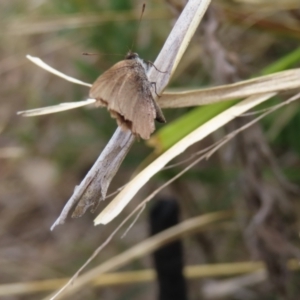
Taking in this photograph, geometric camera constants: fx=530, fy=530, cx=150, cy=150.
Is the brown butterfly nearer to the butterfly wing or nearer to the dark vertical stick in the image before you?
the butterfly wing

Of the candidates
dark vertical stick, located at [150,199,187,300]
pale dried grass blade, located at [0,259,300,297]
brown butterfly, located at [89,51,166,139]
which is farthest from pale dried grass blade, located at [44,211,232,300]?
brown butterfly, located at [89,51,166,139]

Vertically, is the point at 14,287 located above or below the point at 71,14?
below

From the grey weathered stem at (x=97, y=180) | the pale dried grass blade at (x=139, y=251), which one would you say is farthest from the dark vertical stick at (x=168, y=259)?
the grey weathered stem at (x=97, y=180)

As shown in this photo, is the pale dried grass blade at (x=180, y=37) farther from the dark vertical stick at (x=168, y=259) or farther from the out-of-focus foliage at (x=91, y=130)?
the dark vertical stick at (x=168, y=259)

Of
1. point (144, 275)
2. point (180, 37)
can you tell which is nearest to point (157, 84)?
point (180, 37)

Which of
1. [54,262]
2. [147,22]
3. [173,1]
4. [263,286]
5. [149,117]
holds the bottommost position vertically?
[149,117]

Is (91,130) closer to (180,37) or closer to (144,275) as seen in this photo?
(144,275)

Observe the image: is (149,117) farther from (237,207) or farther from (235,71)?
(237,207)

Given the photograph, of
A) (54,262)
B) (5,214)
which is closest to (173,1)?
(54,262)
